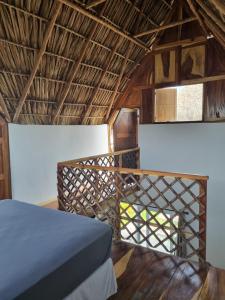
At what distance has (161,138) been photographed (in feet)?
17.0

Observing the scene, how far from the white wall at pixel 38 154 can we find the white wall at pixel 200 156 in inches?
70.0

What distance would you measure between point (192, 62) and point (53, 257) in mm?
4774

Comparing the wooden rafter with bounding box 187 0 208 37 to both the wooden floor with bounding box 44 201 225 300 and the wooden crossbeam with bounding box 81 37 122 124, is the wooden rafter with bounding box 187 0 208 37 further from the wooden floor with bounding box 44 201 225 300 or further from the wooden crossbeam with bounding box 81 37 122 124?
the wooden floor with bounding box 44 201 225 300

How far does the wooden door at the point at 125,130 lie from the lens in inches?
264

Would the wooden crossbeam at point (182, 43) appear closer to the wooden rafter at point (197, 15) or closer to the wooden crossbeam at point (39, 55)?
the wooden rafter at point (197, 15)

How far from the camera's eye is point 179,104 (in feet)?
16.8

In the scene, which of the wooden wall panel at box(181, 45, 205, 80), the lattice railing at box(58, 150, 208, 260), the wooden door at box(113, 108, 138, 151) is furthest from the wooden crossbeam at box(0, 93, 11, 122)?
the wooden wall panel at box(181, 45, 205, 80)

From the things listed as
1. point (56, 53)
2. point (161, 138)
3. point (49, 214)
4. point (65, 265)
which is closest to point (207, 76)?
point (161, 138)

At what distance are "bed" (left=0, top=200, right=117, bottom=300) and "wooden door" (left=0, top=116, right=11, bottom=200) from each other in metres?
2.23

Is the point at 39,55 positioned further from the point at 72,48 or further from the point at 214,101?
the point at 214,101

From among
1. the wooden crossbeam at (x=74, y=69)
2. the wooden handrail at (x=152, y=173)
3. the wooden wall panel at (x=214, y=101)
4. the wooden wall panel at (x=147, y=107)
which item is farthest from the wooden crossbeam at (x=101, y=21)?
the wooden handrail at (x=152, y=173)

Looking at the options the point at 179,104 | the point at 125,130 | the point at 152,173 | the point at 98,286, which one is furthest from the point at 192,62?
the point at 98,286

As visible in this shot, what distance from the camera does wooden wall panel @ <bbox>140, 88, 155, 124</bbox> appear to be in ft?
17.7

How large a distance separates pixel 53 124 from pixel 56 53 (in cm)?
150
